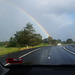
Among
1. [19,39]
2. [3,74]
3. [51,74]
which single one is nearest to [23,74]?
[3,74]

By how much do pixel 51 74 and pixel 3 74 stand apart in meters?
1.53

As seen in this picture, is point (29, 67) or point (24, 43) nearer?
point (29, 67)

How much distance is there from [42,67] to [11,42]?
54.1 metres

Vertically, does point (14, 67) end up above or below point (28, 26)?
below

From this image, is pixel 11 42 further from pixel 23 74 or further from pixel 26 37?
pixel 23 74

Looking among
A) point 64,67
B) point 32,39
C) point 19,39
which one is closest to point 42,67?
point 64,67

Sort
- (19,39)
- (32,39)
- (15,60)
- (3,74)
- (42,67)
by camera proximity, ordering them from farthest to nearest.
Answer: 1. (32,39)
2. (19,39)
3. (42,67)
4. (15,60)
5. (3,74)

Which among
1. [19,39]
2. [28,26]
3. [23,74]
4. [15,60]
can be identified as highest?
[28,26]

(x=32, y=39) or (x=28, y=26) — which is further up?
(x=28, y=26)

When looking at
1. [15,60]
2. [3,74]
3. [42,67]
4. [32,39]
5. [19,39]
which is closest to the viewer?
[3,74]

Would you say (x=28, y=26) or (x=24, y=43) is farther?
(x=28, y=26)

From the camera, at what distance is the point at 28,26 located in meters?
57.8

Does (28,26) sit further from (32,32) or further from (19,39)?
(19,39)

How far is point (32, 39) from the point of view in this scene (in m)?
56.1
